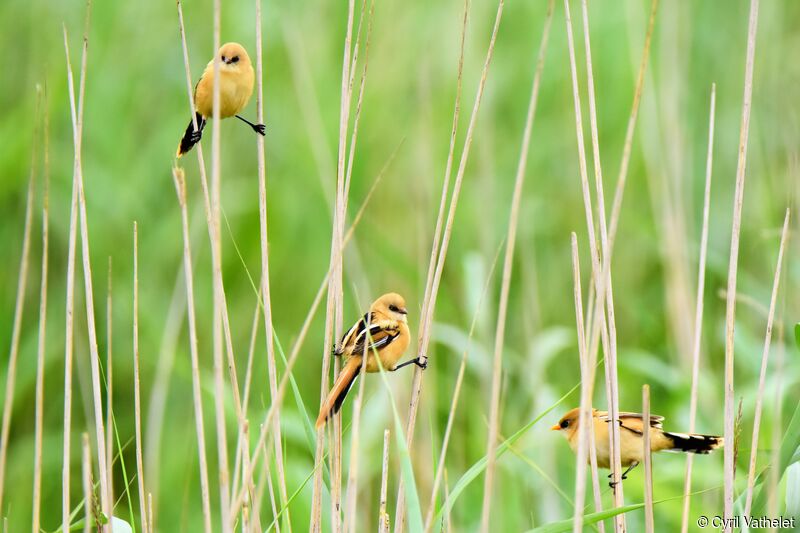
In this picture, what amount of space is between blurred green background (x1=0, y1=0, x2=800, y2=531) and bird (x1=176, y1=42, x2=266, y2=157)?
3.46 ft

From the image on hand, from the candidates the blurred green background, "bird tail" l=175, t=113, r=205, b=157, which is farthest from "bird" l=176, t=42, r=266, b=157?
the blurred green background

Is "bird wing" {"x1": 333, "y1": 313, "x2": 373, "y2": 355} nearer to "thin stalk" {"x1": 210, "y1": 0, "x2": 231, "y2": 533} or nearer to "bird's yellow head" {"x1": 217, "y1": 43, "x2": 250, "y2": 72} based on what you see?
"thin stalk" {"x1": 210, "y1": 0, "x2": 231, "y2": 533}

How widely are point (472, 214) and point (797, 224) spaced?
4.84 ft

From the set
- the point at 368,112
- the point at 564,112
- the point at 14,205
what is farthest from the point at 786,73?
the point at 14,205

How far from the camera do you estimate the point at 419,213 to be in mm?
4094

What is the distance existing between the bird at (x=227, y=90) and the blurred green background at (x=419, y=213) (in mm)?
1055

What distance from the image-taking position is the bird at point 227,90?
2.34m

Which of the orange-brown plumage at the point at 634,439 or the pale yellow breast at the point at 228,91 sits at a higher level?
the pale yellow breast at the point at 228,91

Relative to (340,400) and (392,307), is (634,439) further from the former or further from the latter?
(340,400)

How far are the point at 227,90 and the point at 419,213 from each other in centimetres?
182

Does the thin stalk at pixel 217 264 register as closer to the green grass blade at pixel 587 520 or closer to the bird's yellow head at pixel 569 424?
the green grass blade at pixel 587 520

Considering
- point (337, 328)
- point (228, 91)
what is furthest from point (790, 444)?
point (228, 91)

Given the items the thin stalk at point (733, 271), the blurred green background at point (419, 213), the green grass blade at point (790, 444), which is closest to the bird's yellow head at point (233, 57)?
the blurred green background at point (419, 213)

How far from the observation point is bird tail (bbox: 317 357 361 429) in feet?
6.95
